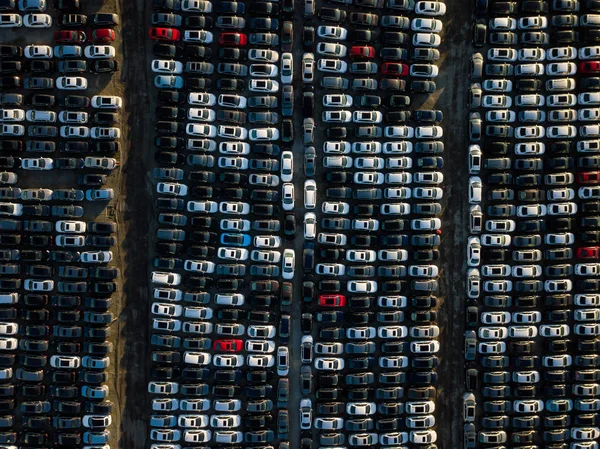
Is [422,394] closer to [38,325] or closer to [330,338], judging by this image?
[330,338]

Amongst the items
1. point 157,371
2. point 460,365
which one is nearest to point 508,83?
point 460,365

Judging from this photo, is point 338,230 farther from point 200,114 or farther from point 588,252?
point 588,252

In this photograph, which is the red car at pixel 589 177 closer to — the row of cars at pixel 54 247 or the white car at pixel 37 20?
the row of cars at pixel 54 247

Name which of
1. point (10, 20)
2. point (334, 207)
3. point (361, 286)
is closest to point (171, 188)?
point (334, 207)

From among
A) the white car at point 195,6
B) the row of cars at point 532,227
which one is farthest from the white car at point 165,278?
the row of cars at point 532,227

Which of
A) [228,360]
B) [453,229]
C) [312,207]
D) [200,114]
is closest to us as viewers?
[200,114]

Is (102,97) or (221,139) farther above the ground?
(102,97)
